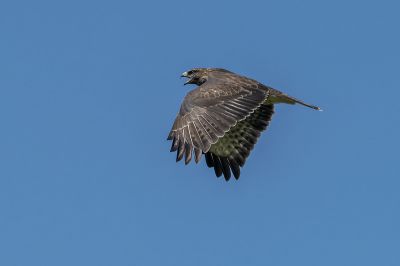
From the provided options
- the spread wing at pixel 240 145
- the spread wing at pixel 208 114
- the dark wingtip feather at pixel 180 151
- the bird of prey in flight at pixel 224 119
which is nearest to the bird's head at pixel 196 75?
the bird of prey in flight at pixel 224 119

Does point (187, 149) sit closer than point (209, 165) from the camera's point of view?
Yes

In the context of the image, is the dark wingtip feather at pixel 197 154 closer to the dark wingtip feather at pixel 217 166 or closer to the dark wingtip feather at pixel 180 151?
the dark wingtip feather at pixel 180 151

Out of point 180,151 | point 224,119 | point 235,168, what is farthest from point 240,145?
point 180,151

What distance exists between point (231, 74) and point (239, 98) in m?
1.94

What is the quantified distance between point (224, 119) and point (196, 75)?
15.5ft

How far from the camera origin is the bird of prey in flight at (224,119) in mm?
16141

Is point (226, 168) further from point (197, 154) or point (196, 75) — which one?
point (196, 75)

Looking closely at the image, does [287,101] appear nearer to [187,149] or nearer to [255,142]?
[255,142]

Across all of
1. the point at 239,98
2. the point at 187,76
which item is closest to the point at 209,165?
the point at 239,98

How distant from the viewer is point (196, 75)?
21016 mm

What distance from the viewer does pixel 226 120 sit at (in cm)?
1642

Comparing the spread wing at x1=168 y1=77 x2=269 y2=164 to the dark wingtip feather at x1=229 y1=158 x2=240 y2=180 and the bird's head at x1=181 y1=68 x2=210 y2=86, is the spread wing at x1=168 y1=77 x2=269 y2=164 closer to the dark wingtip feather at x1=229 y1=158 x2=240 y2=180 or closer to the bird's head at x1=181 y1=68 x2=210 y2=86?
the dark wingtip feather at x1=229 y1=158 x2=240 y2=180

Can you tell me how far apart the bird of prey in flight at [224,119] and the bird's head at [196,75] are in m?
0.92

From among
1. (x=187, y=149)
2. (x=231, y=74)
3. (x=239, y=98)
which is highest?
(x=231, y=74)
